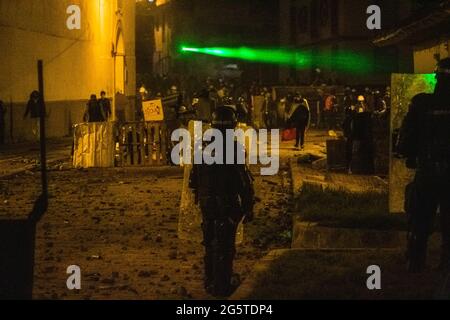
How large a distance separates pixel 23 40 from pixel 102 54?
10.8 metres

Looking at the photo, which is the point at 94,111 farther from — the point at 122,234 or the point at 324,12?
the point at 324,12

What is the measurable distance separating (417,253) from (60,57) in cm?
2663

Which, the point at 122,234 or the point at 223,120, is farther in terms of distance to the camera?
the point at 122,234

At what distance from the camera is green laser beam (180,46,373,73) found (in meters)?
49.8

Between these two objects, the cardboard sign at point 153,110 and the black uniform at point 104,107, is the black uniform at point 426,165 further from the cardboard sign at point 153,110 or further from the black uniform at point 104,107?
the black uniform at point 104,107

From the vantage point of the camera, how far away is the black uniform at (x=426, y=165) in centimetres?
831

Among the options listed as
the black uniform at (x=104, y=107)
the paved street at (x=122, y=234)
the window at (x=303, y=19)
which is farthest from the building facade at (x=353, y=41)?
the paved street at (x=122, y=234)

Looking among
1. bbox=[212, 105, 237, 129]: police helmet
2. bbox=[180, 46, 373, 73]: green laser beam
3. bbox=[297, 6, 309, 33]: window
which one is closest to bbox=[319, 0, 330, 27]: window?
bbox=[180, 46, 373, 73]: green laser beam

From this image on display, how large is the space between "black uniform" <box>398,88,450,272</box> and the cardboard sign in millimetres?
14066

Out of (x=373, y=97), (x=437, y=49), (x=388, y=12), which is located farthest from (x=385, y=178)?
(x=388, y=12)

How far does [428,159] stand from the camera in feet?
27.5

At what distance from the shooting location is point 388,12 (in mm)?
49219

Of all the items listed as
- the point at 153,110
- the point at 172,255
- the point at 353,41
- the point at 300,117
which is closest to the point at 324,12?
the point at 353,41

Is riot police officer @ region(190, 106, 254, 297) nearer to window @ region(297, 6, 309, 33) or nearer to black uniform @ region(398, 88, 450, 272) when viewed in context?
black uniform @ region(398, 88, 450, 272)
